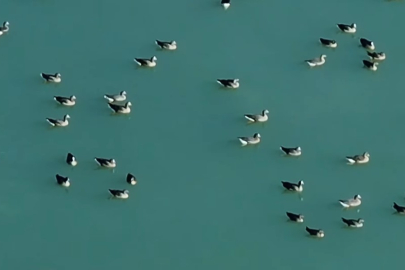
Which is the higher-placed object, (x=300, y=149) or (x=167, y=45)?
(x=167, y=45)

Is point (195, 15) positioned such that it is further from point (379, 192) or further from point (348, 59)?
point (379, 192)

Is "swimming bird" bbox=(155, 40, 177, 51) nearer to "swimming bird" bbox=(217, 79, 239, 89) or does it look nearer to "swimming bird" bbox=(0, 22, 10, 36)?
"swimming bird" bbox=(217, 79, 239, 89)

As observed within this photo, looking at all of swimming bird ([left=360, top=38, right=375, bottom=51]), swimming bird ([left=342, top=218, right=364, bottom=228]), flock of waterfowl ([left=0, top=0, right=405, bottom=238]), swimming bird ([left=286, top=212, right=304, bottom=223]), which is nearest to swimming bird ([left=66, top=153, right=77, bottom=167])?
flock of waterfowl ([left=0, top=0, right=405, bottom=238])

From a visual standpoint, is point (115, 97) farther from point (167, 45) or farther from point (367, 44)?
point (367, 44)

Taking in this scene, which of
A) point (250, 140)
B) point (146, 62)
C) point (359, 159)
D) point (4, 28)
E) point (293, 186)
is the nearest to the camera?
point (293, 186)

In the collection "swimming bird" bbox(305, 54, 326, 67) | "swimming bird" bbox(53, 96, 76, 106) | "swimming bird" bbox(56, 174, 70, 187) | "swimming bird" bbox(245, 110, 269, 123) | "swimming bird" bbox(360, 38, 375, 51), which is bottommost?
"swimming bird" bbox(56, 174, 70, 187)

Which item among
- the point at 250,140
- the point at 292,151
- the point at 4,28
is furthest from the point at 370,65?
the point at 4,28
